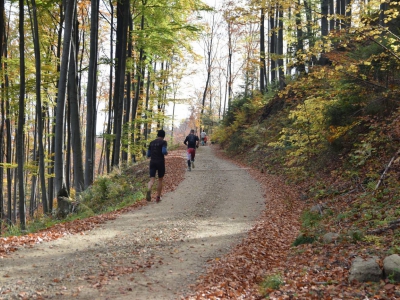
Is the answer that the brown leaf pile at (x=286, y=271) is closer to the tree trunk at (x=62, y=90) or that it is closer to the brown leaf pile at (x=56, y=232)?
the brown leaf pile at (x=56, y=232)

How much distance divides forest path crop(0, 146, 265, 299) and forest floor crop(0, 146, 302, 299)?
0.6 inches

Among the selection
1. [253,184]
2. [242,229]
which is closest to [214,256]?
[242,229]

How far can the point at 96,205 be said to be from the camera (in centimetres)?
1350

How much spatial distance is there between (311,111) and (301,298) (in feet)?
31.8

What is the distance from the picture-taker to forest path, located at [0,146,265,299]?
455 centimetres

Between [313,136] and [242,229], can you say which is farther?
[313,136]

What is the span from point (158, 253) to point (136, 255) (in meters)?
0.43

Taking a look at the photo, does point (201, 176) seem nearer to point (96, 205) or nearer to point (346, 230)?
point (96, 205)

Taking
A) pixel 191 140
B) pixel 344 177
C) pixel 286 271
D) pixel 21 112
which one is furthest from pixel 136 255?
pixel 191 140

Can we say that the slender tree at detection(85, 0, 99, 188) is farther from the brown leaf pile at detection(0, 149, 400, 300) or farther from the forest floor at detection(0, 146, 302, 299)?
the brown leaf pile at detection(0, 149, 400, 300)

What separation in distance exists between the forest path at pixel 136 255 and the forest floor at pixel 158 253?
1 cm

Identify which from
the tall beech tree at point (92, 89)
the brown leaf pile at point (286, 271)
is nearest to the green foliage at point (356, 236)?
the brown leaf pile at point (286, 271)

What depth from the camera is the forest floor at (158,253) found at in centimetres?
465

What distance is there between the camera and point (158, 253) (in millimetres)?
6219
